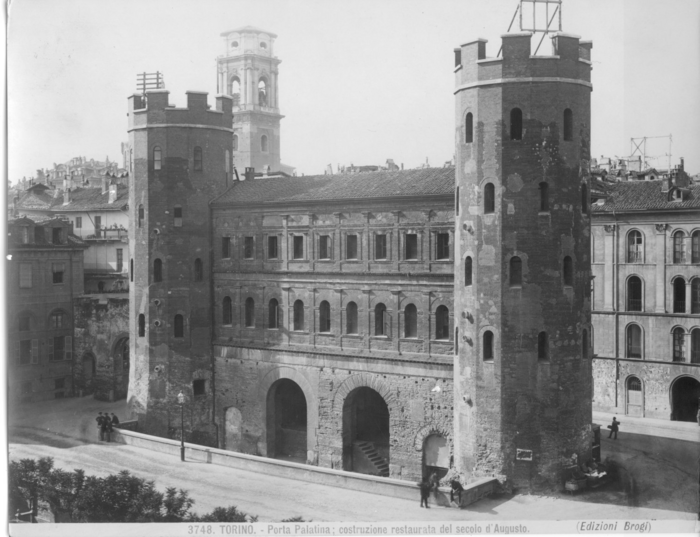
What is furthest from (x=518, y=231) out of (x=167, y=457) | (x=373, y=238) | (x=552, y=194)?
(x=167, y=457)

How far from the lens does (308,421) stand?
3912cm

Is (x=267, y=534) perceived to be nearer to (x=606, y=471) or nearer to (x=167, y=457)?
(x=167, y=457)

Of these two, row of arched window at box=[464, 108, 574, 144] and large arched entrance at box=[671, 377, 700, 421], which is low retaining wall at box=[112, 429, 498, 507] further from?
large arched entrance at box=[671, 377, 700, 421]

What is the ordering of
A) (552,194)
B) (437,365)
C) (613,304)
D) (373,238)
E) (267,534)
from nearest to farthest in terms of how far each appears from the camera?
(267,534), (552,194), (437,365), (373,238), (613,304)

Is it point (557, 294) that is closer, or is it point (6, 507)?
point (6, 507)

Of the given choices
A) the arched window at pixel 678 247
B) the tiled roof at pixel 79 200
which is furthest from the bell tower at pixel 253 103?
the arched window at pixel 678 247

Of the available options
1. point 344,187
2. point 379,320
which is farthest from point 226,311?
point 344,187

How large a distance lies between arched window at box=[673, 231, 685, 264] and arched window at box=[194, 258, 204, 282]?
24872mm

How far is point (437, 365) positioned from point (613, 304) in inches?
631

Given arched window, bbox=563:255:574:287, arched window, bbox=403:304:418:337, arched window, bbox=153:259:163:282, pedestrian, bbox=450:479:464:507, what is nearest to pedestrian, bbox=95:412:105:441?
arched window, bbox=153:259:163:282

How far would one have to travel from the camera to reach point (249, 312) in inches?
1639

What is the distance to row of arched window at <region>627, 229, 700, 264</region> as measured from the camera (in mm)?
43750

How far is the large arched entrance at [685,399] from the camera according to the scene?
44469 mm

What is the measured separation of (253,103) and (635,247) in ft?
109
